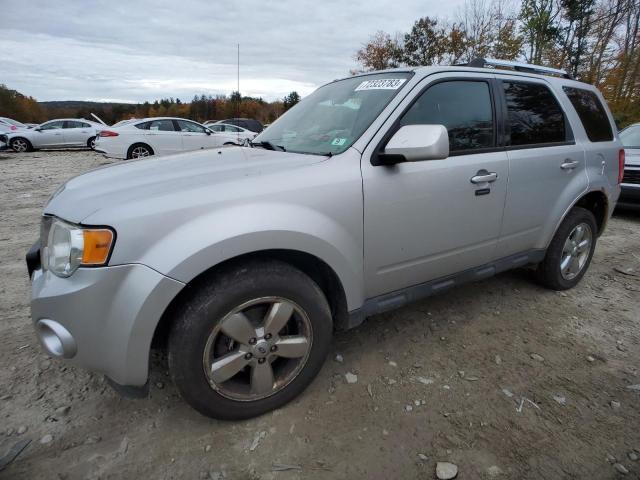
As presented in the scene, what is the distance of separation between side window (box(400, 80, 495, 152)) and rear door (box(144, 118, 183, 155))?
10825 millimetres

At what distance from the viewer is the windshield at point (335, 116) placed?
2.19m

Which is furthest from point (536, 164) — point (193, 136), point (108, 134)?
point (108, 134)

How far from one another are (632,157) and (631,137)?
1003 mm

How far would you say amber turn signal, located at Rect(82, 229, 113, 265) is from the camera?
1496 mm

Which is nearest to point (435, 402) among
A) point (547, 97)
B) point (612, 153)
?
point (547, 97)

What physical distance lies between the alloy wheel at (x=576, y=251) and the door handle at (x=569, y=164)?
0.57m

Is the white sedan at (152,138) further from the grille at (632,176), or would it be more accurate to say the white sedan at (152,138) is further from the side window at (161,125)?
the grille at (632,176)

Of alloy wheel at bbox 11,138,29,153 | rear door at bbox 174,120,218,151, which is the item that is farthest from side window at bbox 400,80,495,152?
alloy wheel at bbox 11,138,29,153

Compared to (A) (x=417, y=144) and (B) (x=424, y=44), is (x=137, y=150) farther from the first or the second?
(B) (x=424, y=44)

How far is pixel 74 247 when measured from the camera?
153 cm

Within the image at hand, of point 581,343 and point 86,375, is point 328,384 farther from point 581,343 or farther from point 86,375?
point 581,343

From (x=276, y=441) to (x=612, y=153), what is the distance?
360 cm

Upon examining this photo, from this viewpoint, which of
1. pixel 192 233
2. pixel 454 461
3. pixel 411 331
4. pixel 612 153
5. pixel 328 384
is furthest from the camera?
pixel 612 153

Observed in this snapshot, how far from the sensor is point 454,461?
1734 mm
